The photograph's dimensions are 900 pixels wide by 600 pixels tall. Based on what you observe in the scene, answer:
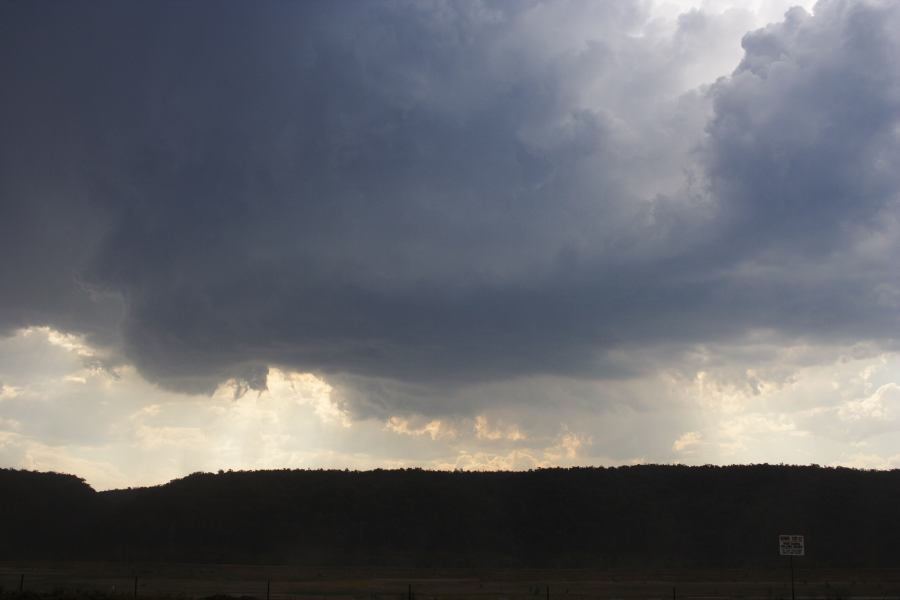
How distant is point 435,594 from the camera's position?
1919 inches

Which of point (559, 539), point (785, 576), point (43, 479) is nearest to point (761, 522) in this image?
point (559, 539)

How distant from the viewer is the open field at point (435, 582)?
48094 mm

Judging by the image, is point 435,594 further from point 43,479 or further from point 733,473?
point 43,479

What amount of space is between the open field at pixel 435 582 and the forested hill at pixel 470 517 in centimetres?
1396

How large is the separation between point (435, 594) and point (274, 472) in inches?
2811

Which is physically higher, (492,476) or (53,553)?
(492,476)

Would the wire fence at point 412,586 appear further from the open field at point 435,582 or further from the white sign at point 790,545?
the white sign at point 790,545

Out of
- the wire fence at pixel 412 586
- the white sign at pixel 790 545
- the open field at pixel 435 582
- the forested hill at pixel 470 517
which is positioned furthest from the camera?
the forested hill at pixel 470 517

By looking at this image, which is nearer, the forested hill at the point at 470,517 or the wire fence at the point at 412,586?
the wire fence at the point at 412,586

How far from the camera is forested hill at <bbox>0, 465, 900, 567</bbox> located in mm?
88562

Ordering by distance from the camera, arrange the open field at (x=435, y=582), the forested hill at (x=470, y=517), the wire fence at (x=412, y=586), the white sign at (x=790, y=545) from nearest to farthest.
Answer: the white sign at (x=790, y=545) → the wire fence at (x=412, y=586) → the open field at (x=435, y=582) → the forested hill at (x=470, y=517)

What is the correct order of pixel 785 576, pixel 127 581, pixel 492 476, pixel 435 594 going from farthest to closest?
1. pixel 492 476
2. pixel 785 576
3. pixel 127 581
4. pixel 435 594

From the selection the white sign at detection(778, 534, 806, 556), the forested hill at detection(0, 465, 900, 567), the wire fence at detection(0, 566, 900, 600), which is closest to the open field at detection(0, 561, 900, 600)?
the wire fence at detection(0, 566, 900, 600)

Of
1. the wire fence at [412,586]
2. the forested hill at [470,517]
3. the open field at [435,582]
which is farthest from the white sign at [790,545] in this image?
the forested hill at [470,517]
